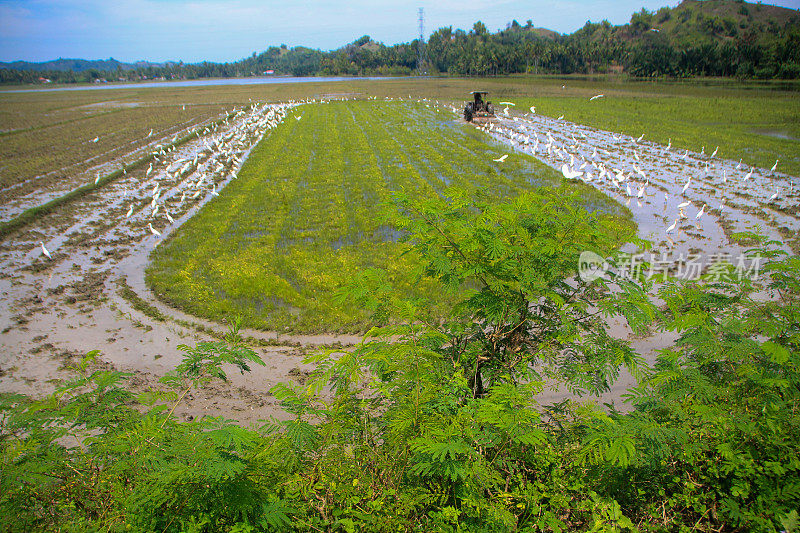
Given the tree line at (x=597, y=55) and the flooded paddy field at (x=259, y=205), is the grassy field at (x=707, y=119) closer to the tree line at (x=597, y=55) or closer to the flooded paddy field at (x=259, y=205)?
the flooded paddy field at (x=259, y=205)

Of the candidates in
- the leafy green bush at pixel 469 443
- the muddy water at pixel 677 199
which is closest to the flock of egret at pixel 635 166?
the muddy water at pixel 677 199

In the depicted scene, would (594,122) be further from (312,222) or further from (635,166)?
(312,222)

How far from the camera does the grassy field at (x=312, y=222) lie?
9.59m

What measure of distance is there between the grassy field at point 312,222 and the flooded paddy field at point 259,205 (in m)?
0.10

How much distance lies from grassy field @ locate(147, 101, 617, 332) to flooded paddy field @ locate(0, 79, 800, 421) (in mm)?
103

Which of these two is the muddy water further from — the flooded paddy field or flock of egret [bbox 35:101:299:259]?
flock of egret [bbox 35:101:299:259]

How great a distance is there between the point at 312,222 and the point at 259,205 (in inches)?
130

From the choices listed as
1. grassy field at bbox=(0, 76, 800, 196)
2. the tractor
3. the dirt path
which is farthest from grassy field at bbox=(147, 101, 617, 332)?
grassy field at bbox=(0, 76, 800, 196)

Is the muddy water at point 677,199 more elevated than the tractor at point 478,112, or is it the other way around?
the tractor at point 478,112

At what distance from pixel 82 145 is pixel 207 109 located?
21759 mm

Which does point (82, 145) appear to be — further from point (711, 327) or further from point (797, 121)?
point (797, 121)

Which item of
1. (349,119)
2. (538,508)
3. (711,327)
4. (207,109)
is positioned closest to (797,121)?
(349,119)

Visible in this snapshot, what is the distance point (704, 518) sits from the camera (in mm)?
2945

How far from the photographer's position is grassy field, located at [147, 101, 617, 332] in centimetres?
959
